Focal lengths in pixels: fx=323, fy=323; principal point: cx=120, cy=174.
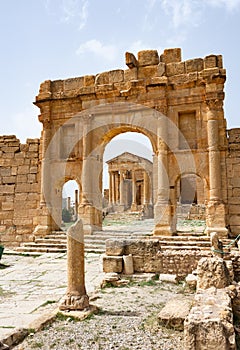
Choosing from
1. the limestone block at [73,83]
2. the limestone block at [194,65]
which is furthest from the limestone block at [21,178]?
the limestone block at [194,65]

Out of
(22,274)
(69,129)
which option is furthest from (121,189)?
(22,274)

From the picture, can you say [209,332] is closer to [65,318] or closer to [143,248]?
[65,318]

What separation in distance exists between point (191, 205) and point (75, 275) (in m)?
21.5

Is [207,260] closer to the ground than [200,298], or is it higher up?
higher up

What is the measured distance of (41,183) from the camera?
13859mm

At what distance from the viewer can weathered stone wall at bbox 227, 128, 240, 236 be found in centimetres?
1155

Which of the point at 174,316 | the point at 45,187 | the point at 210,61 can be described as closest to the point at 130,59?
the point at 210,61

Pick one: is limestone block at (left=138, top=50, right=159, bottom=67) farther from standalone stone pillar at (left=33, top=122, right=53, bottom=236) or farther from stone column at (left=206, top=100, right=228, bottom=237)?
standalone stone pillar at (left=33, top=122, right=53, bottom=236)

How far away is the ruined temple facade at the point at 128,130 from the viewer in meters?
11.8

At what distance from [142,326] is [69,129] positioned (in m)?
11.0

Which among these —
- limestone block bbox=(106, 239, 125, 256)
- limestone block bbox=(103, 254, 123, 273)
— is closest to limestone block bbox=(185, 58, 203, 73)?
limestone block bbox=(106, 239, 125, 256)

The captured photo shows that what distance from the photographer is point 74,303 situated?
511 cm

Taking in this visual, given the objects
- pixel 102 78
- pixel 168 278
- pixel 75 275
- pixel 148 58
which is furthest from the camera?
pixel 102 78

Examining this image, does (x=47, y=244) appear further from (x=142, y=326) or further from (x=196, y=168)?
(x=142, y=326)
